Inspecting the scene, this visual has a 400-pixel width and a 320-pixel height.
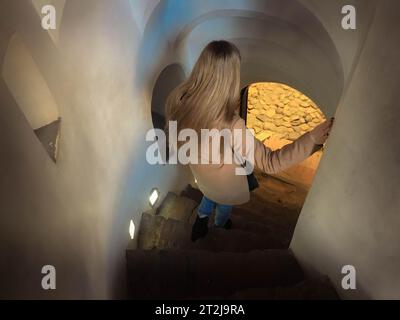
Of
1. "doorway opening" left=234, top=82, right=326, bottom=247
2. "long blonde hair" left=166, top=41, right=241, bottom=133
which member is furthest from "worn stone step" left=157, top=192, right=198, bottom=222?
"long blonde hair" left=166, top=41, right=241, bottom=133

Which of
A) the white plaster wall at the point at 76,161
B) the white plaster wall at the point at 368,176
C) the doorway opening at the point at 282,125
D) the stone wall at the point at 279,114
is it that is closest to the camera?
the white plaster wall at the point at 76,161

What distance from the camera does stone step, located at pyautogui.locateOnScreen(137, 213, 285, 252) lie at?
137 inches

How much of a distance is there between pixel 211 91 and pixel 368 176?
96 centimetres

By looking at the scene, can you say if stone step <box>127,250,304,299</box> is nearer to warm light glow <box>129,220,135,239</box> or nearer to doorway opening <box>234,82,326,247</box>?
warm light glow <box>129,220,135,239</box>

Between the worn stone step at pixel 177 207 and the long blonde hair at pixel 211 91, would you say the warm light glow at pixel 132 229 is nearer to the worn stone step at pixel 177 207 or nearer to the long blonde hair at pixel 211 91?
the worn stone step at pixel 177 207

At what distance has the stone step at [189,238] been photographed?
349 centimetres

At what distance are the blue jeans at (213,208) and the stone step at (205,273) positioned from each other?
49cm

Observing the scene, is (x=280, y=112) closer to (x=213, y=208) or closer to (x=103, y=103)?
(x=213, y=208)

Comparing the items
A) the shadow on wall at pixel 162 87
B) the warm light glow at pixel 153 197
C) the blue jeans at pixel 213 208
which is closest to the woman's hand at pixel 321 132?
the blue jeans at pixel 213 208

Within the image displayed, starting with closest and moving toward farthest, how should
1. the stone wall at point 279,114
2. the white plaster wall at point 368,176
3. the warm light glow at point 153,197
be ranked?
1. the white plaster wall at point 368,176
2. the warm light glow at point 153,197
3. the stone wall at point 279,114

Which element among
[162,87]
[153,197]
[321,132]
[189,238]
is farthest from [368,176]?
[162,87]

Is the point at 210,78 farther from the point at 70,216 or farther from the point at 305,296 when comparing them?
the point at 305,296

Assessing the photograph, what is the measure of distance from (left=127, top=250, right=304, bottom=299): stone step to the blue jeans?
0.49 metres
